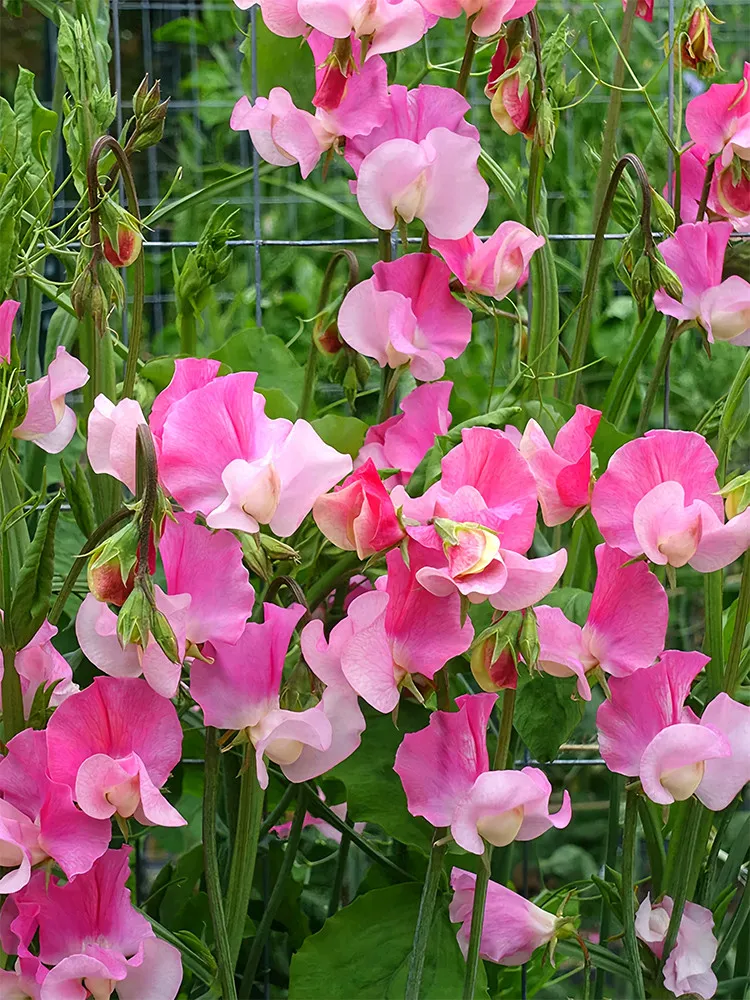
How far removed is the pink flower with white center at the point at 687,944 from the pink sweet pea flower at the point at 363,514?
29 cm

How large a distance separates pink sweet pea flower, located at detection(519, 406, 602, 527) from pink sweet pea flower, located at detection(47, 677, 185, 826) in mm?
200

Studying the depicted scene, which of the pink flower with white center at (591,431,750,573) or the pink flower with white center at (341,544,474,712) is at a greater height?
the pink flower with white center at (591,431,750,573)

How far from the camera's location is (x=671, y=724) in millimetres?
631

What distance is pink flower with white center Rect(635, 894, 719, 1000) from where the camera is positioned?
0.70m

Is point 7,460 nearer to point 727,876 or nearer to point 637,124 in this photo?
point 727,876

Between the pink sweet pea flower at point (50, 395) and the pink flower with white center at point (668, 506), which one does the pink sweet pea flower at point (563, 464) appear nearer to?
the pink flower with white center at point (668, 506)

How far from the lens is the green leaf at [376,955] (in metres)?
0.69

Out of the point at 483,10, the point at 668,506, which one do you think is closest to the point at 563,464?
the point at 668,506

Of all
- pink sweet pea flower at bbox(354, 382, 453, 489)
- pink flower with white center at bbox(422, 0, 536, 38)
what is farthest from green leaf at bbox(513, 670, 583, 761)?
pink flower with white center at bbox(422, 0, 536, 38)

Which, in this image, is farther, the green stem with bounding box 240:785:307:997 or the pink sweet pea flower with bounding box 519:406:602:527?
the green stem with bounding box 240:785:307:997

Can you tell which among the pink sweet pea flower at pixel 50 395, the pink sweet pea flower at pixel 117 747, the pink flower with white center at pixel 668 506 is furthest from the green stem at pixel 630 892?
the pink sweet pea flower at pixel 50 395

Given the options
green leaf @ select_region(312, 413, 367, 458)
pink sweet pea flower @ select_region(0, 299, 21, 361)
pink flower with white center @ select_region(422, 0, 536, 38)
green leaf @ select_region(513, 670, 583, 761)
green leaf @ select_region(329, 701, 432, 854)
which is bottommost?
green leaf @ select_region(329, 701, 432, 854)

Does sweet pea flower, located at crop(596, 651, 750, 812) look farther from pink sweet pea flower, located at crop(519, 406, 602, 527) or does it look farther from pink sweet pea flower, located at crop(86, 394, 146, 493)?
pink sweet pea flower, located at crop(86, 394, 146, 493)

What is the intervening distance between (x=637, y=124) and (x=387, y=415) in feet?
4.75
